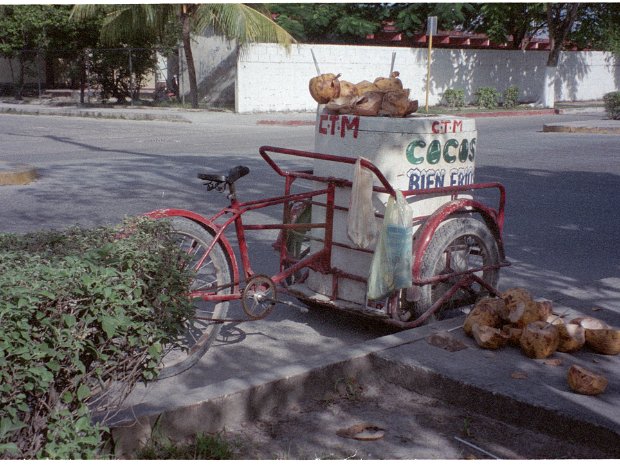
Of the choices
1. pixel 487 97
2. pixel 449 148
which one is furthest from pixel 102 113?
pixel 449 148

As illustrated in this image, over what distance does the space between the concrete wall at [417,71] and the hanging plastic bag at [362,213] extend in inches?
901

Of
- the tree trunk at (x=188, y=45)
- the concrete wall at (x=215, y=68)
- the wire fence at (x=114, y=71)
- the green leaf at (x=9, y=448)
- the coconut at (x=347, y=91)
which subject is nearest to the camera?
the green leaf at (x=9, y=448)

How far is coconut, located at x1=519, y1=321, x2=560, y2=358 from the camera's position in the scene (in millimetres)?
4238

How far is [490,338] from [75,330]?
238 cm

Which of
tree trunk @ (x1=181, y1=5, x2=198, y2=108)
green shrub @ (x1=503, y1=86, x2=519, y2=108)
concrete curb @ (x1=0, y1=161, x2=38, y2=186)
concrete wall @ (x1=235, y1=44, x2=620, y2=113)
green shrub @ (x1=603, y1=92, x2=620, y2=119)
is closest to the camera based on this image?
concrete curb @ (x1=0, y1=161, x2=38, y2=186)

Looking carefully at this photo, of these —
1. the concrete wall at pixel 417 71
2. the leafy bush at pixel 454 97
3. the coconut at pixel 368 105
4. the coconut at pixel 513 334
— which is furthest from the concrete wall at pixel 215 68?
the coconut at pixel 513 334

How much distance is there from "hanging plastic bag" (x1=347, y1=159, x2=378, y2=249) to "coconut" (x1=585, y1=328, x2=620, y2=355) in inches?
52.9

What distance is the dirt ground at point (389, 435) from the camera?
3471mm

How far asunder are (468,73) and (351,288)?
32048 millimetres

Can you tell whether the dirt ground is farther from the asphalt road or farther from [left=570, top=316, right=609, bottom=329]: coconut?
[left=570, top=316, right=609, bottom=329]: coconut

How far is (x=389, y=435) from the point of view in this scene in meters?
3.65

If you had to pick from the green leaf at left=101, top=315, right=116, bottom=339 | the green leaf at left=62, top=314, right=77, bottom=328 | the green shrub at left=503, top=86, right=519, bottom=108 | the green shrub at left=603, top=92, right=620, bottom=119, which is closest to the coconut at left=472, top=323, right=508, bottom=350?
the green leaf at left=101, top=315, right=116, bottom=339

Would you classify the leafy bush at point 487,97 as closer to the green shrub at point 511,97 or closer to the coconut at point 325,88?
the green shrub at point 511,97

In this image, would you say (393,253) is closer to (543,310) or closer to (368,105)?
(543,310)
